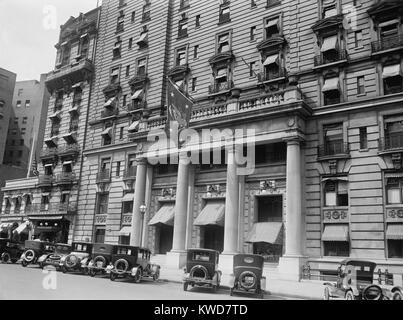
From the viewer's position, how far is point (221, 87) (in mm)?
34938

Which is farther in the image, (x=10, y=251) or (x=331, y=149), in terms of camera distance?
(x=10, y=251)

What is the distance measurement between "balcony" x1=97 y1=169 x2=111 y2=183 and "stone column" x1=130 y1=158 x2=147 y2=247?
6404mm

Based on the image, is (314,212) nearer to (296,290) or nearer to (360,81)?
(296,290)

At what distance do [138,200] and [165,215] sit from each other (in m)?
3.09

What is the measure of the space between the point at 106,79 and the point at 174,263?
2517 centimetres

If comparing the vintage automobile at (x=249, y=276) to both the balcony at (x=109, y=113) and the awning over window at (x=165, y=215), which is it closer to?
the awning over window at (x=165, y=215)

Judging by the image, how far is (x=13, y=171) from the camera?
67000 millimetres

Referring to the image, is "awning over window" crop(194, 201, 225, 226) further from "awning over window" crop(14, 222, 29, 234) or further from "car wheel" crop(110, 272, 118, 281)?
"awning over window" crop(14, 222, 29, 234)

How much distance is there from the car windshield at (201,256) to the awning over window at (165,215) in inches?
505

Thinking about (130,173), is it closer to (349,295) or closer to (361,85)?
(361,85)

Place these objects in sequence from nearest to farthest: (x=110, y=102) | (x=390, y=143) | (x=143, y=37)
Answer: (x=390, y=143), (x=143, y=37), (x=110, y=102)

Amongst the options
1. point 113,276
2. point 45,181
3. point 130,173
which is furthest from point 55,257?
point 45,181
